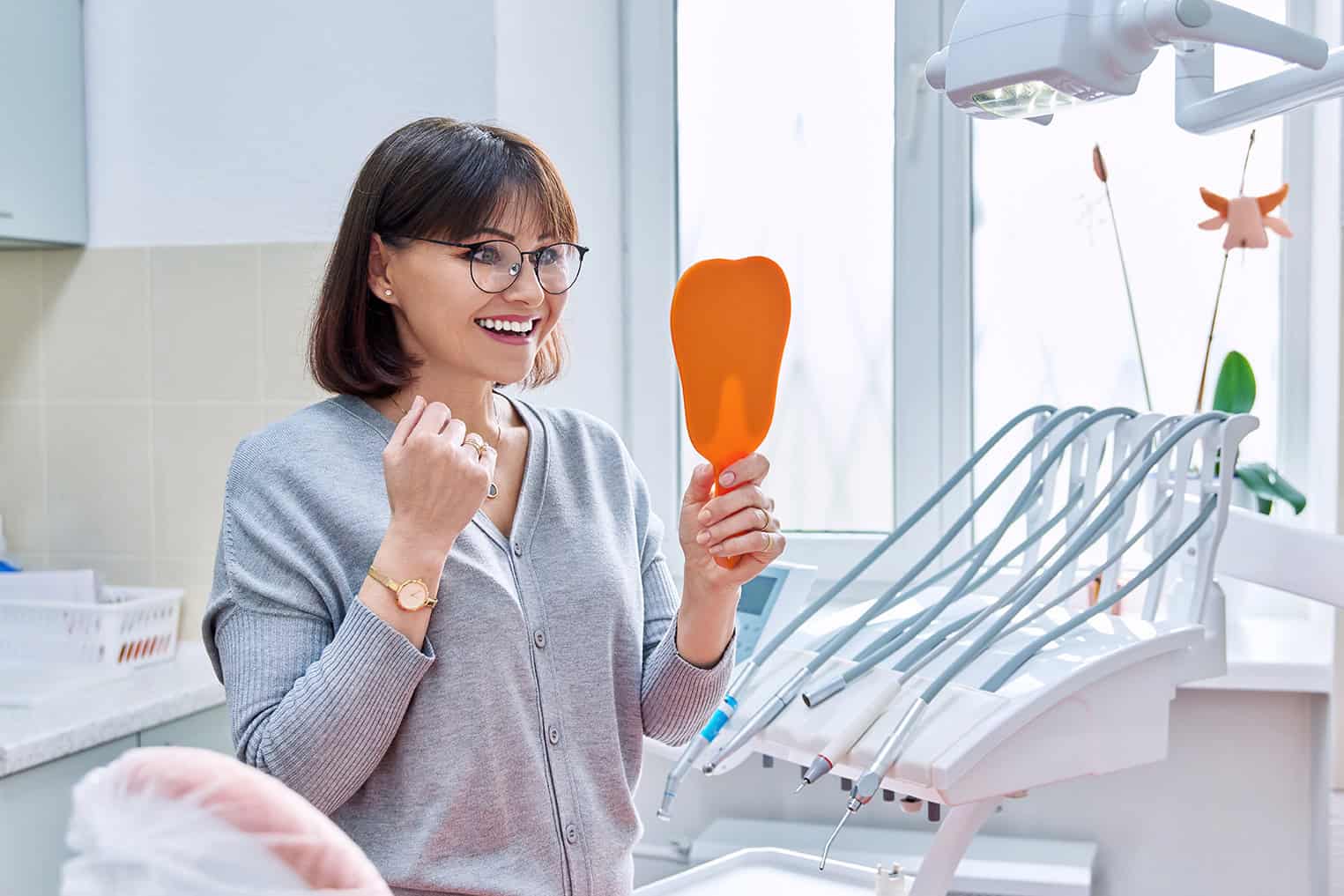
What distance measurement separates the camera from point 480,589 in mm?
1088

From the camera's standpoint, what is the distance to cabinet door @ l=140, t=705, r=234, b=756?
1.79 m

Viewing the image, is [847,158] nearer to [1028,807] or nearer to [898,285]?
[898,285]

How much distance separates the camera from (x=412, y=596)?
3.21 feet

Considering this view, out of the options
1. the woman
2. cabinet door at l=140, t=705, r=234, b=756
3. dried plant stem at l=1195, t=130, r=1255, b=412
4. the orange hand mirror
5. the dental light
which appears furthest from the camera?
dried plant stem at l=1195, t=130, r=1255, b=412

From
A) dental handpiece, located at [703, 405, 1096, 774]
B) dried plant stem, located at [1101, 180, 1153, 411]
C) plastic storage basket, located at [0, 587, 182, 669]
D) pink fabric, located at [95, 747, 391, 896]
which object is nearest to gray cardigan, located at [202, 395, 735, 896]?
dental handpiece, located at [703, 405, 1096, 774]

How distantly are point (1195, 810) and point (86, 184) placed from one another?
6.77 ft

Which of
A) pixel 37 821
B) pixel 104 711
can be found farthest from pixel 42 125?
pixel 37 821

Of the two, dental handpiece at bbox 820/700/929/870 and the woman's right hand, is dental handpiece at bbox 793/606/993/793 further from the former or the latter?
the woman's right hand

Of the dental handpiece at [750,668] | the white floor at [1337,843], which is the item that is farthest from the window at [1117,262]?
the dental handpiece at [750,668]

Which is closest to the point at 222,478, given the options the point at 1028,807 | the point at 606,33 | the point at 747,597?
the point at 747,597

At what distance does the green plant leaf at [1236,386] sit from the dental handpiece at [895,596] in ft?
2.45

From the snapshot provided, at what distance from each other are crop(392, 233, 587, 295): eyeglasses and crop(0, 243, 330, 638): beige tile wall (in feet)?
3.16

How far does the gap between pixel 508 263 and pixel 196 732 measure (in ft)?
3.67

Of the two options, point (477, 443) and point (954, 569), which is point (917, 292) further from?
point (477, 443)
